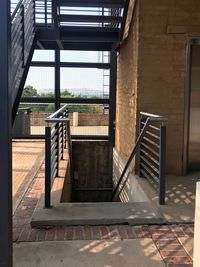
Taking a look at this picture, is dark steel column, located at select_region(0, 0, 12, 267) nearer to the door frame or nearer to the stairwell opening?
the door frame

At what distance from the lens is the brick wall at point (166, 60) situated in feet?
18.1

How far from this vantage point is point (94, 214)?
3803 mm

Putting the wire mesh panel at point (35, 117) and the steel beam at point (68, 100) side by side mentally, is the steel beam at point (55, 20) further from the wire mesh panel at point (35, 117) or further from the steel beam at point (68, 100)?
the wire mesh panel at point (35, 117)

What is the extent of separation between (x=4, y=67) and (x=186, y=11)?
4.49m

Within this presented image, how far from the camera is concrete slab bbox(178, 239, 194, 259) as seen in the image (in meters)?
3.03

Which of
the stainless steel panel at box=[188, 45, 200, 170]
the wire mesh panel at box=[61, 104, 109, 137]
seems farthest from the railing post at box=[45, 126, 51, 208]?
the wire mesh panel at box=[61, 104, 109, 137]

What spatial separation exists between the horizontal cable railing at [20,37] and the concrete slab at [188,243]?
9.05 ft

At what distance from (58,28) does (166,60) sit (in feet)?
6.23

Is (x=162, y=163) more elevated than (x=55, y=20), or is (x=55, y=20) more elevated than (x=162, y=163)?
(x=55, y=20)

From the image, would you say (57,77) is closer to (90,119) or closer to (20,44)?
(90,119)

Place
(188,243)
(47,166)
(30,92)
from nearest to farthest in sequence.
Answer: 1. (188,243)
2. (47,166)
3. (30,92)

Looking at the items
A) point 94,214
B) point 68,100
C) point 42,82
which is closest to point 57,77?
point 42,82

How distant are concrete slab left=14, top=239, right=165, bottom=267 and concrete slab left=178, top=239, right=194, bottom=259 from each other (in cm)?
25

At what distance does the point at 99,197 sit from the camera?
8977 millimetres
